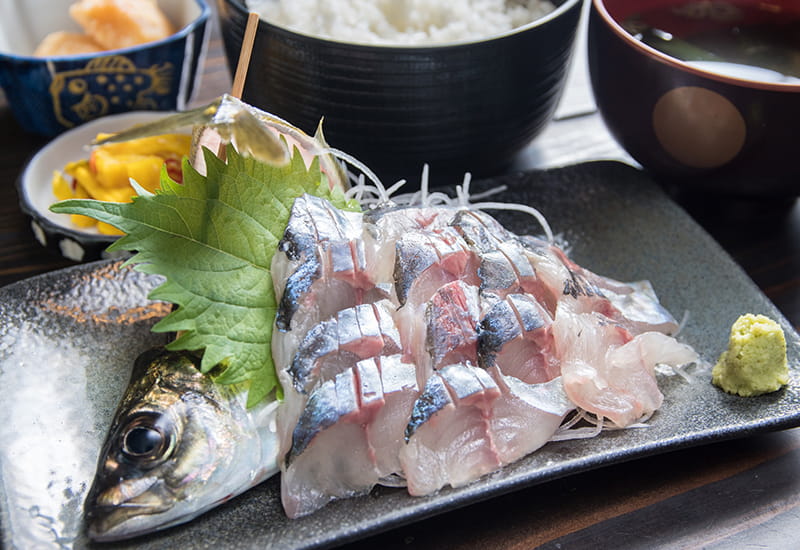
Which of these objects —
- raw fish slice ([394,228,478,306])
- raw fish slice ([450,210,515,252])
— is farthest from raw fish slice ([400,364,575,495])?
raw fish slice ([450,210,515,252])

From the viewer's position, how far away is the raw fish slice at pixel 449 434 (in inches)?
64.2

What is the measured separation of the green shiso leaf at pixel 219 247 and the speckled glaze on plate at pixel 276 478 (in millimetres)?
300

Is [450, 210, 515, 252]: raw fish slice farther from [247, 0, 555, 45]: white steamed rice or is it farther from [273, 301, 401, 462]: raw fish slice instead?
[247, 0, 555, 45]: white steamed rice

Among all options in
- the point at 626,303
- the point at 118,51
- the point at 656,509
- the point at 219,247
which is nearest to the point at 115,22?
the point at 118,51

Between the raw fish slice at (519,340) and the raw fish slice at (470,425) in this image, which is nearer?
the raw fish slice at (470,425)

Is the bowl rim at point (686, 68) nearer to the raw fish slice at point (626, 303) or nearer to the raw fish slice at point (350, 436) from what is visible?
the raw fish slice at point (626, 303)

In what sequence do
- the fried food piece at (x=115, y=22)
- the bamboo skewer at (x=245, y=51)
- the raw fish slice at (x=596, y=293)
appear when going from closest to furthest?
the raw fish slice at (x=596, y=293), the bamboo skewer at (x=245, y=51), the fried food piece at (x=115, y=22)

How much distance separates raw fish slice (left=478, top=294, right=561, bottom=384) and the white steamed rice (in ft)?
3.99

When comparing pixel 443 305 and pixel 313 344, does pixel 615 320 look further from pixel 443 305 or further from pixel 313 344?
pixel 313 344

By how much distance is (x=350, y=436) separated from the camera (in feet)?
5.43

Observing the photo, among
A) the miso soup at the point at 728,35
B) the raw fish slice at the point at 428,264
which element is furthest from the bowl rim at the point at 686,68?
the raw fish slice at the point at 428,264

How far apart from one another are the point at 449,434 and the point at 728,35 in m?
1.88

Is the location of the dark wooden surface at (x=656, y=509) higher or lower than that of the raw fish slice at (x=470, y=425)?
lower

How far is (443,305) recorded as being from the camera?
178 centimetres
